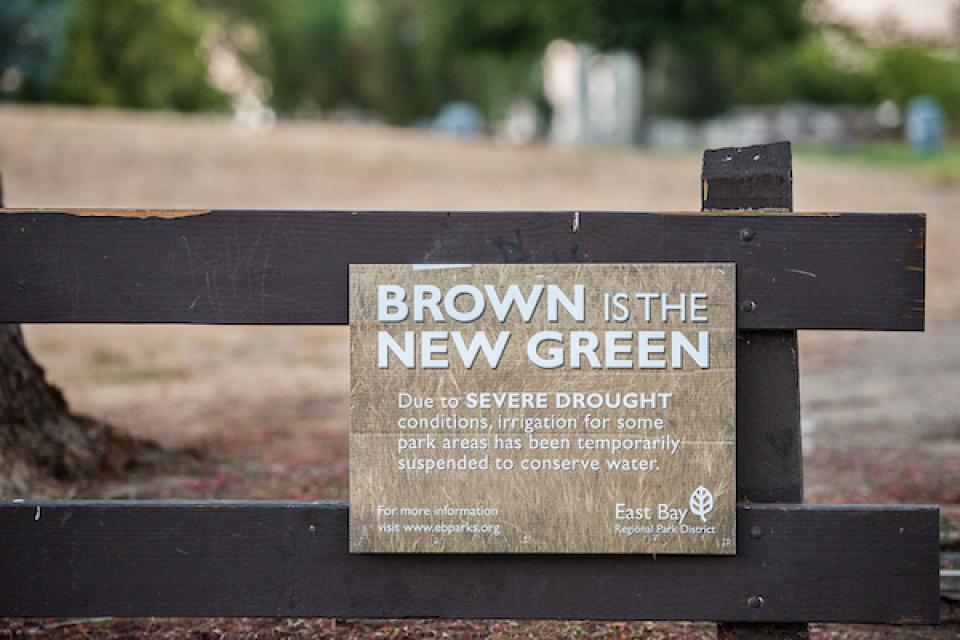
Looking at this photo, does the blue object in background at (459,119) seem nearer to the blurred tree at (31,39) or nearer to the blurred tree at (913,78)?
the blurred tree at (31,39)

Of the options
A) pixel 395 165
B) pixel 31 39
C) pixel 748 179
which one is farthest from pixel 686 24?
pixel 748 179

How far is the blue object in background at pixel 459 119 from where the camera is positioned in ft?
177

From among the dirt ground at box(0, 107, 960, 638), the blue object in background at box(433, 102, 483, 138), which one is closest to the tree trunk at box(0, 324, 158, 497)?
the dirt ground at box(0, 107, 960, 638)

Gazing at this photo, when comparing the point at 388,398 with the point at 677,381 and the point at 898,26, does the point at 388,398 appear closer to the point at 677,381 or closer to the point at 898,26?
the point at 677,381

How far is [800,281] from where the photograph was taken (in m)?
3.15

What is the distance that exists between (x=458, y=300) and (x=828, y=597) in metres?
1.22

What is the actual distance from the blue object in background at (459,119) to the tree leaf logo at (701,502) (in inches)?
1853

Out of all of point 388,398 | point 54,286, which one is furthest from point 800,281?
point 54,286

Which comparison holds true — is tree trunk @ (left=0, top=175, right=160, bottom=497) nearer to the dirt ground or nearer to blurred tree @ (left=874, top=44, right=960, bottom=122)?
the dirt ground

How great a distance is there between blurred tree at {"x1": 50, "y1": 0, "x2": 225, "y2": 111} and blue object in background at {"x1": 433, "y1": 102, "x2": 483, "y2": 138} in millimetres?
11189

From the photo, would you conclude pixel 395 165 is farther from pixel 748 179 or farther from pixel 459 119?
pixel 459 119

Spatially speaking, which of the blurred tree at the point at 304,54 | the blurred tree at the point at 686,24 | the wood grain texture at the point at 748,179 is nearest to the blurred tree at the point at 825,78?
A: the blurred tree at the point at 304,54

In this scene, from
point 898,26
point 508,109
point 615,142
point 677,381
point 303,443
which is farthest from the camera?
point 898,26

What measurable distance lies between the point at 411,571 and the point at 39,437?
2479 mm
